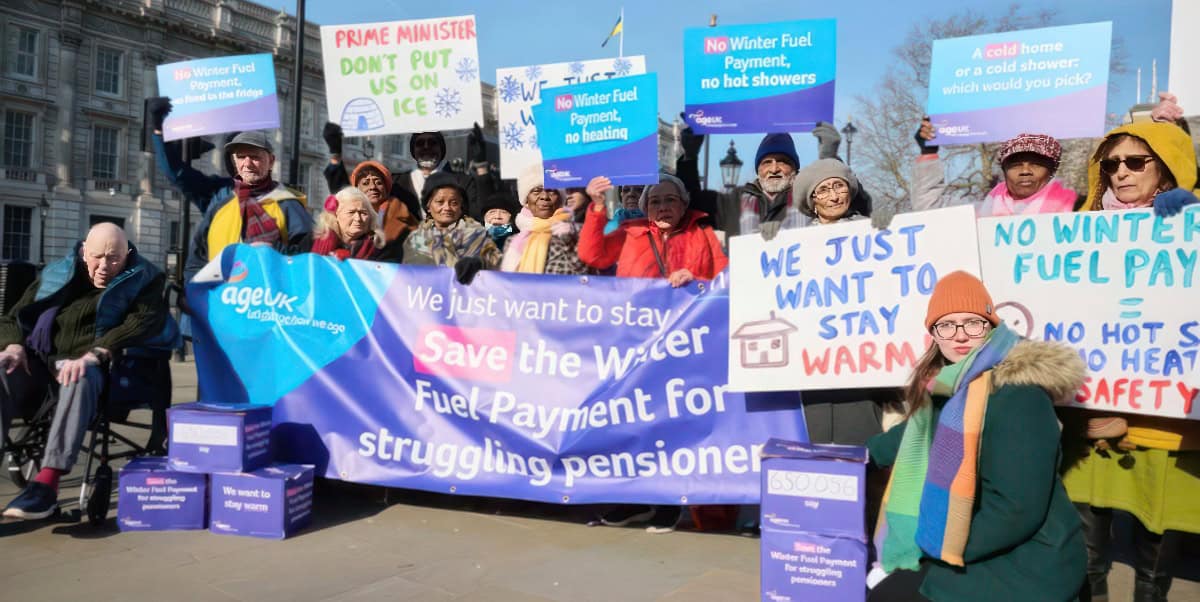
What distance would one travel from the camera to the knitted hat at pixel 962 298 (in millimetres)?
2506

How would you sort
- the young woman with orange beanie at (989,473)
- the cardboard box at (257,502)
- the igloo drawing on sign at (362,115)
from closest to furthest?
the young woman with orange beanie at (989,473), the cardboard box at (257,502), the igloo drawing on sign at (362,115)

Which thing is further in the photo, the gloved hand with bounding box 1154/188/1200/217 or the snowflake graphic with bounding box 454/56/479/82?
the snowflake graphic with bounding box 454/56/479/82

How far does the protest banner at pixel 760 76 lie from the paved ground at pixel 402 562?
2.57m

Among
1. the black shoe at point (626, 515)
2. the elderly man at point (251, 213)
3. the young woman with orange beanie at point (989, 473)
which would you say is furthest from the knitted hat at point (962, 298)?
the elderly man at point (251, 213)

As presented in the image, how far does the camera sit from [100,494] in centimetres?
446

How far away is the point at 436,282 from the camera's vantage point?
4832 millimetres

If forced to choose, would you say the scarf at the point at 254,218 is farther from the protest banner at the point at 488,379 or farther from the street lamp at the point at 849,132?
the street lamp at the point at 849,132

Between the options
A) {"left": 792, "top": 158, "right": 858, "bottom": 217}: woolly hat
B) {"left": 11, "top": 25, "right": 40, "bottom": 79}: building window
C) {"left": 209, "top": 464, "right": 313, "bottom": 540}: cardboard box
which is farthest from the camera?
{"left": 11, "top": 25, "right": 40, "bottom": 79}: building window

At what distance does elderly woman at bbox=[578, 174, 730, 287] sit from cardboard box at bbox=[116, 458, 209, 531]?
2.42 meters

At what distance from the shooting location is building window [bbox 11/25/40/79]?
33281 millimetres

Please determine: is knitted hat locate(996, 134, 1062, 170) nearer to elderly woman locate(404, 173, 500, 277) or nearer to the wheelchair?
elderly woman locate(404, 173, 500, 277)

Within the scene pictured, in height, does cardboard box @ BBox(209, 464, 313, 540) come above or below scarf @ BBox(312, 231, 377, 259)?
below

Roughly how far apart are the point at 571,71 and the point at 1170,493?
4.91 metres

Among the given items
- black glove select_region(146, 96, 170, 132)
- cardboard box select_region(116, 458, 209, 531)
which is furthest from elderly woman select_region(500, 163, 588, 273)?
black glove select_region(146, 96, 170, 132)
